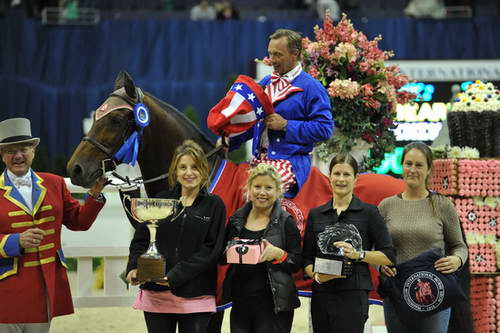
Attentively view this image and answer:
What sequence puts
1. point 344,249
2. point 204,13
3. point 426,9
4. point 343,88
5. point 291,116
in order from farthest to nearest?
point 204,13, point 426,9, point 343,88, point 291,116, point 344,249

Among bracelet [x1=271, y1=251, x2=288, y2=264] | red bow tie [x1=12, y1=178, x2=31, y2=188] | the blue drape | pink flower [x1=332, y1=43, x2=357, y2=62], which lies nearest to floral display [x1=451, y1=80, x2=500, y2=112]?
pink flower [x1=332, y1=43, x2=357, y2=62]

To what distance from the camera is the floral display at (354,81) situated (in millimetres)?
5094

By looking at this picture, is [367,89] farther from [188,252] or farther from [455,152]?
[188,252]

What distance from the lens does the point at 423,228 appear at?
3.76 m

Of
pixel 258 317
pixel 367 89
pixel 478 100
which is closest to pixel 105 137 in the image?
pixel 258 317

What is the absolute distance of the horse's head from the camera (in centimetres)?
387

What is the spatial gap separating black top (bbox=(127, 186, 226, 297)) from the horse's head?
1.75ft

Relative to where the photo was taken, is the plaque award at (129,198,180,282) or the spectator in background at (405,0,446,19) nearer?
the plaque award at (129,198,180,282)

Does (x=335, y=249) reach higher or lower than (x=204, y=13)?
lower

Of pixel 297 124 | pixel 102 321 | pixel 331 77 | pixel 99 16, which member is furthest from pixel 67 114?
pixel 297 124

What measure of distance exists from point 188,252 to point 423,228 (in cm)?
119

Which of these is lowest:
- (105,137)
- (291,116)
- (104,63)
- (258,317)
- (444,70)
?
(258,317)

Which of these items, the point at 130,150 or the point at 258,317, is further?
the point at 130,150

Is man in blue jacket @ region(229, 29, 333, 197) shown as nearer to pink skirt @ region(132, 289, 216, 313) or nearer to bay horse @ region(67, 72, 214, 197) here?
bay horse @ region(67, 72, 214, 197)
